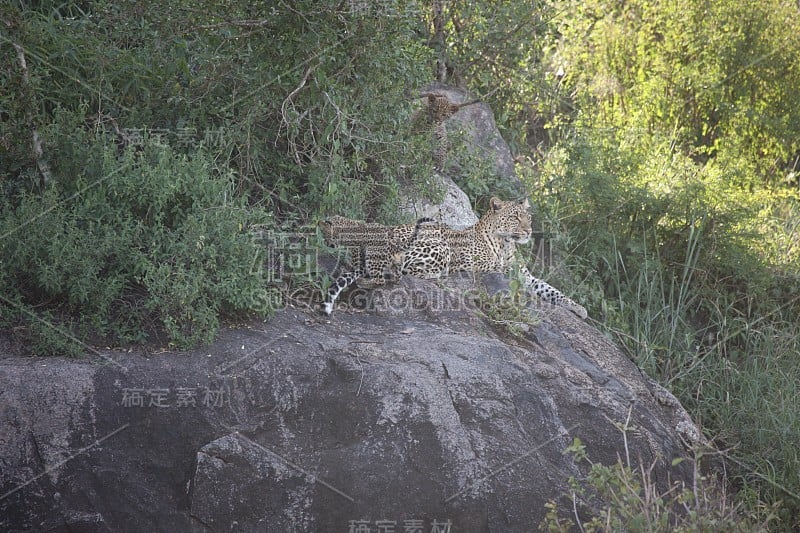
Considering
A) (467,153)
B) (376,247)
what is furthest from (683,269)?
(376,247)

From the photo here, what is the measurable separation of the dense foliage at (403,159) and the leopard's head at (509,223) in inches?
34.7

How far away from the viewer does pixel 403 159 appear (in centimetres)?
Answer: 933

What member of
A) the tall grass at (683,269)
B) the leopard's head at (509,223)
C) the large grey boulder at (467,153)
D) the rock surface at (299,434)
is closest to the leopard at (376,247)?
the rock surface at (299,434)

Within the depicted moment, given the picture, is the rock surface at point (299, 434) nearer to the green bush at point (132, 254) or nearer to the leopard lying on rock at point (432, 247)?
the green bush at point (132, 254)

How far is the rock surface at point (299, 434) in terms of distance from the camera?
230 inches

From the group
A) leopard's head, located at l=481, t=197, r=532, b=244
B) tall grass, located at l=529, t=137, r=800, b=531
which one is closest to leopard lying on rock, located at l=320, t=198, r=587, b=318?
leopard's head, located at l=481, t=197, r=532, b=244

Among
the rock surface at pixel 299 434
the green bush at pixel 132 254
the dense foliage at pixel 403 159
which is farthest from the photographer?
the dense foliage at pixel 403 159

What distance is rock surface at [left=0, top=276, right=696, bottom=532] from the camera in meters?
5.83

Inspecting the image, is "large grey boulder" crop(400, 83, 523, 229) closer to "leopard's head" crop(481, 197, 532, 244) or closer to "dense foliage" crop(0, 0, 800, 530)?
"dense foliage" crop(0, 0, 800, 530)

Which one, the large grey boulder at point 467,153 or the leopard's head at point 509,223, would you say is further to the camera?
the large grey boulder at point 467,153

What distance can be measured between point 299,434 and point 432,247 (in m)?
2.70

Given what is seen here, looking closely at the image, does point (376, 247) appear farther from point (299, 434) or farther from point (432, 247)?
point (299, 434)

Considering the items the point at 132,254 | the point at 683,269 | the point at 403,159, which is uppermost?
the point at 403,159

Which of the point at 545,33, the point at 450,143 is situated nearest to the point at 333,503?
the point at 450,143
